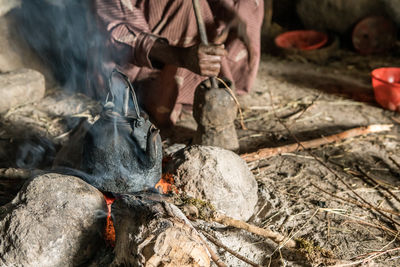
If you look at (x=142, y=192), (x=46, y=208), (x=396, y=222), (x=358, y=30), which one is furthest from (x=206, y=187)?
(x=358, y=30)

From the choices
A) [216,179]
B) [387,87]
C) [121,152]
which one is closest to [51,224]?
[121,152]

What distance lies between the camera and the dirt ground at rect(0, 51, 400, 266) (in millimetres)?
2227

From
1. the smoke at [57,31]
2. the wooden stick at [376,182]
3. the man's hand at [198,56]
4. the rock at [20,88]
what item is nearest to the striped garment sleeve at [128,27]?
the man's hand at [198,56]

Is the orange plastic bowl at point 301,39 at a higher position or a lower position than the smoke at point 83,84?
lower

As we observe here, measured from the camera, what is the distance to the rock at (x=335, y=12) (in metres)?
6.05

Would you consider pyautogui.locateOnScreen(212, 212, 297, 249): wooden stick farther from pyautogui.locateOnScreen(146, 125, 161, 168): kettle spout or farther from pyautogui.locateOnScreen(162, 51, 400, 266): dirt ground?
pyautogui.locateOnScreen(146, 125, 161, 168): kettle spout

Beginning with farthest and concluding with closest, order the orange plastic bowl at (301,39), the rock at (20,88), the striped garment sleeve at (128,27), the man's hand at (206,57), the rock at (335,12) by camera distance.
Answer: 1. the orange plastic bowl at (301,39)
2. the rock at (335,12)
3. the rock at (20,88)
4. the striped garment sleeve at (128,27)
5. the man's hand at (206,57)

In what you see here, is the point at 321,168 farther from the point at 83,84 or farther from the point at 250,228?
the point at 83,84

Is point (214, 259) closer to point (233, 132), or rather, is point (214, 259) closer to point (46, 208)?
point (46, 208)

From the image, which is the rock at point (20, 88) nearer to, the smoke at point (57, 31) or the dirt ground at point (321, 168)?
the smoke at point (57, 31)

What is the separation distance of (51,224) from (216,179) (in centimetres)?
96

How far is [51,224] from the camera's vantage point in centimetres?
171

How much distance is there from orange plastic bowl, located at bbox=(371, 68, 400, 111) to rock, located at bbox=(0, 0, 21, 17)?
4.20 meters

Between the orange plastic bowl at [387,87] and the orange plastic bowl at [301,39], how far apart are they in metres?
2.18
